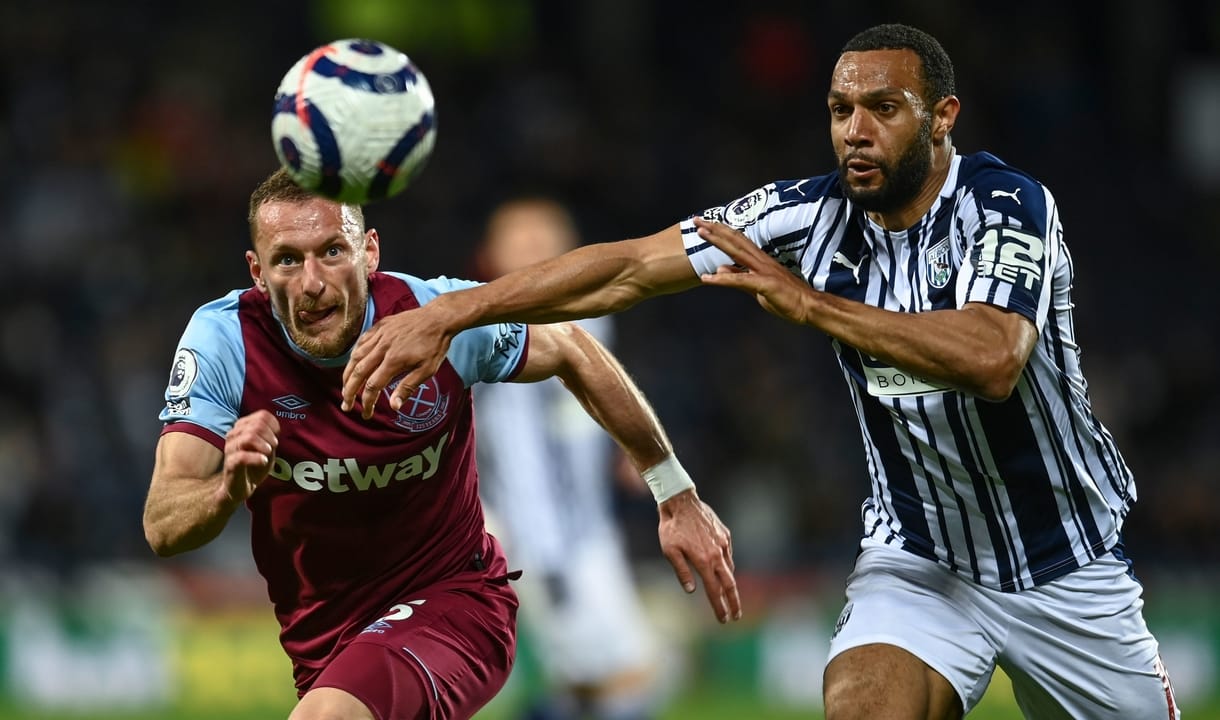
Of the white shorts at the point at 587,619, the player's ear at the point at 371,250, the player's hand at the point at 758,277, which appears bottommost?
the white shorts at the point at 587,619

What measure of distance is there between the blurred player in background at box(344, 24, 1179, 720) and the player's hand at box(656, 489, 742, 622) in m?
0.37

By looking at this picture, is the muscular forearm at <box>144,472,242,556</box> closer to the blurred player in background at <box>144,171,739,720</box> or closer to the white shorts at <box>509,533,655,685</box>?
the blurred player in background at <box>144,171,739,720</box>

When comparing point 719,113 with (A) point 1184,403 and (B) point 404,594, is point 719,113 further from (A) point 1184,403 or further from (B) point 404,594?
(B) point 404,594

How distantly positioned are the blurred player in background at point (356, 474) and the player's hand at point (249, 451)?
0.76 ft

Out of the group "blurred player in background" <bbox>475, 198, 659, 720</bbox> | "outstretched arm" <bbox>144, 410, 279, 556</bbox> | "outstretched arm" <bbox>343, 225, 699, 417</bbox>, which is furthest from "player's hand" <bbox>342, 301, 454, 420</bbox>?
"blurred player in background" <bbox>475, 198, 659, 720</bbox>

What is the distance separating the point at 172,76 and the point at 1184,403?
9642 millimetres

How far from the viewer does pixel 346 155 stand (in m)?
4.67

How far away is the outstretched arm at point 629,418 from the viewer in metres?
5.40

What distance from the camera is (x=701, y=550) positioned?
209 inches

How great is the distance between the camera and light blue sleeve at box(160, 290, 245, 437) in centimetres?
488

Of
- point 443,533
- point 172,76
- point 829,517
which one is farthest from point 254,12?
point 443,533

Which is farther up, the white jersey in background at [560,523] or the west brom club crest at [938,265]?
the west brom club crest at [938,265]

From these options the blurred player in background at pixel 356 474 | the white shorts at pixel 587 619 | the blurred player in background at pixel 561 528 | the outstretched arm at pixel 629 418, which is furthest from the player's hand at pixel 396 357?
the white shorts at pixel 587 619

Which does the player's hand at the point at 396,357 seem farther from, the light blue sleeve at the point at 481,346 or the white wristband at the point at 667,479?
the white wristband at the point at 667,479
